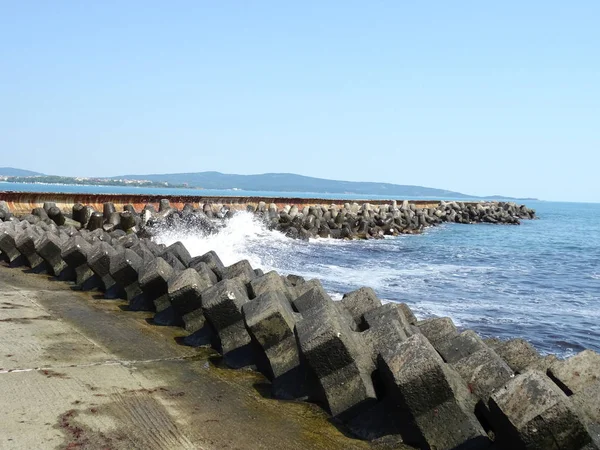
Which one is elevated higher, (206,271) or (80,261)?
(206,271)

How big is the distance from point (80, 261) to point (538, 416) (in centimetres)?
590

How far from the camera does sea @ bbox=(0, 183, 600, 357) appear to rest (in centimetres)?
1033

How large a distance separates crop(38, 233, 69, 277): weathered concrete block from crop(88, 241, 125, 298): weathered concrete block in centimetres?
98

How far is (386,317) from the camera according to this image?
182 inches

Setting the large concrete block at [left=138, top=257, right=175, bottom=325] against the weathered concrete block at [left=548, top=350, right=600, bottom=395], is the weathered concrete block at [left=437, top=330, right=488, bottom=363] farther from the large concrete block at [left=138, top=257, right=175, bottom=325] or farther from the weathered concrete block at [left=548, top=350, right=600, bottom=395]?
the large concrete block at [left=138, top=257, right=175, bottom=325]

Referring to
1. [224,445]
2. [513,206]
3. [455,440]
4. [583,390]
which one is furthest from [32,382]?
[513,206]

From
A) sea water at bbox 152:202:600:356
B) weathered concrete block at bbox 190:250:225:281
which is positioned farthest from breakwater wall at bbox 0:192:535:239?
weathered concrete block at bbox 190:250:225:281

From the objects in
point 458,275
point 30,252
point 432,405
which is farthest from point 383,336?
point 458,275

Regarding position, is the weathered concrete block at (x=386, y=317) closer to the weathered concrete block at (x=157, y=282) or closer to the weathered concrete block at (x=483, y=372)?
the weathered concrete block at (x=483, y=372)

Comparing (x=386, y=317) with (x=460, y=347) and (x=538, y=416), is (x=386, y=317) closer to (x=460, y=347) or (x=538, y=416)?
(x=460, y=347)

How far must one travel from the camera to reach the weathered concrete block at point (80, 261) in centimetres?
745

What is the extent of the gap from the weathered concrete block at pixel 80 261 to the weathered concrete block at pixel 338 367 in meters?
4.15

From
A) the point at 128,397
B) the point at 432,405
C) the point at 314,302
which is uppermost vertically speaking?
the point at 314,302

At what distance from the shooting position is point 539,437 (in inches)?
123
